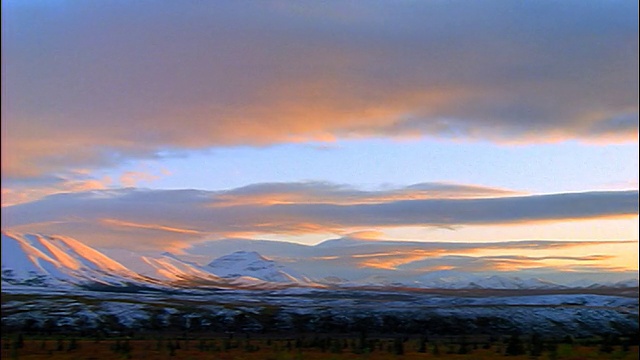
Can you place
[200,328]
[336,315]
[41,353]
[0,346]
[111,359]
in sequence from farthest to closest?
[336,315], [200,328], [0,346], [41,353], [111,359]

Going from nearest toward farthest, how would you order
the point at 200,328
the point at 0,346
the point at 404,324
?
A: the point at 0,346 → the point at 200,328 → the point at 404,324

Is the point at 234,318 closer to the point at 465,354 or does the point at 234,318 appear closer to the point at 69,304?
the point at 69,304

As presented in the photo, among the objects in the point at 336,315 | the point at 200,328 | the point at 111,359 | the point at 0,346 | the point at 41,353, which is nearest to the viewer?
the point at 111,359

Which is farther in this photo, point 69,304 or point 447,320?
point 69,304

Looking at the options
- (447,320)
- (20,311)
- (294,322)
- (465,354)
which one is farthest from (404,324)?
(465,354)

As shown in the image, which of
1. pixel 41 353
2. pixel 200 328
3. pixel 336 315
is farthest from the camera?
pixel 336 315

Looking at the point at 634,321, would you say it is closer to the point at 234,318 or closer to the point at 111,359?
the point at 234,318

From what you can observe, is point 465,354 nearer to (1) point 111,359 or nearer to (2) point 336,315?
(1) point 111,359

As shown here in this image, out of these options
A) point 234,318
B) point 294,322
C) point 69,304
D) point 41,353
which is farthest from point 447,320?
point 41,353

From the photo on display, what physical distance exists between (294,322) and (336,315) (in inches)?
413

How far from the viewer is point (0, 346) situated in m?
53.2

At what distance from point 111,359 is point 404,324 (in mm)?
73524

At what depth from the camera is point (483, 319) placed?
117m

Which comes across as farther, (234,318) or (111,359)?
(234,318)
